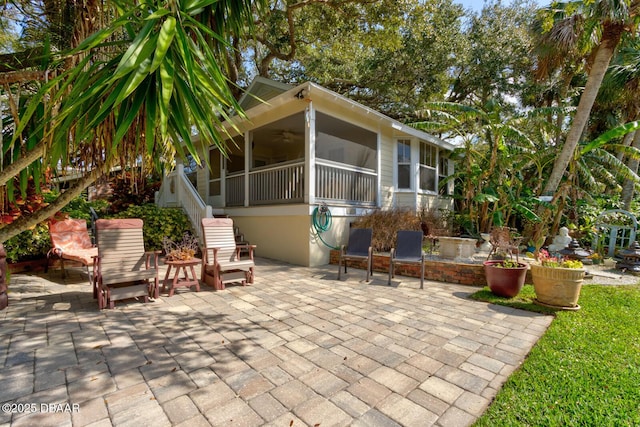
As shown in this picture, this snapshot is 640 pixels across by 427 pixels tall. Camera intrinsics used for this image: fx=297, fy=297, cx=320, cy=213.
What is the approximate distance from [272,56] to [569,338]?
13.7 m

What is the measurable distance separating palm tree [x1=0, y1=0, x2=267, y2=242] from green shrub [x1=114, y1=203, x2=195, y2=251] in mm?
5611

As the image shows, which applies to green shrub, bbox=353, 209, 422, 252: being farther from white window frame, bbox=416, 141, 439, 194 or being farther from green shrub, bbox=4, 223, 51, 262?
green shrub, bbox=4, 223, 51, 262

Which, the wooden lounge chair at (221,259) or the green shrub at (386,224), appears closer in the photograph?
the wooden lounge chair at (221,259)

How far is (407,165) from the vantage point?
10.7 meters

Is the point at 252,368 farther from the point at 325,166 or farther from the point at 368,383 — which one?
the point at 325,166

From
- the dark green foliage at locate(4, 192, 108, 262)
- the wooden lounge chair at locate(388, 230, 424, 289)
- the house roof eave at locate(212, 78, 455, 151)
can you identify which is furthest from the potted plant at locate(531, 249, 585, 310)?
the dark green foliage at locate(4, 192, 108, 262)

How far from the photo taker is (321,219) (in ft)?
25.5

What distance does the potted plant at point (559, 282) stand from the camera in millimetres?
4172

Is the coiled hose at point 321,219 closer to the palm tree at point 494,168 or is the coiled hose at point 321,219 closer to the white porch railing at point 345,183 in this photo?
the white porch railing at point 345,183

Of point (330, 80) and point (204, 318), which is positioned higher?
point (330, 80)

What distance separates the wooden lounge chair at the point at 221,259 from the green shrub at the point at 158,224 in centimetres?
304

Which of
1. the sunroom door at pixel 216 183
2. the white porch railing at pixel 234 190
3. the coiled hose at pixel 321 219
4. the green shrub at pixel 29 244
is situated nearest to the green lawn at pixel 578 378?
the coiled hose at pixel 321 219

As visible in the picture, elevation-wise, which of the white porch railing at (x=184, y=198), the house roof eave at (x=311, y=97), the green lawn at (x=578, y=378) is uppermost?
the house roof eave at (x=311, y=97)

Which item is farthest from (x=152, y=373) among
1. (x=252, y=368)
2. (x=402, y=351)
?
(x=402, y=351)
